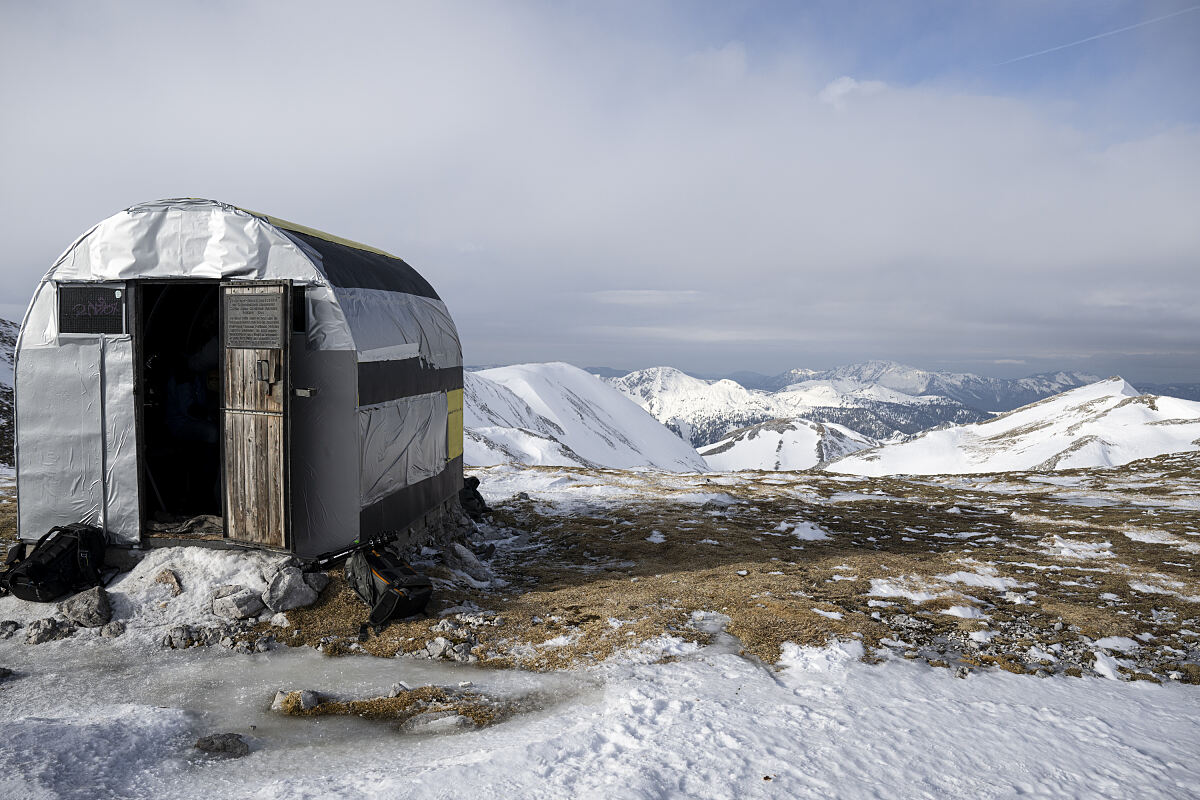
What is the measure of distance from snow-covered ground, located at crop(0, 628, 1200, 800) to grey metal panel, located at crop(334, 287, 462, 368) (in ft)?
16.7

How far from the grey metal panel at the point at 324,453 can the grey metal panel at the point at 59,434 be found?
3.33 metres

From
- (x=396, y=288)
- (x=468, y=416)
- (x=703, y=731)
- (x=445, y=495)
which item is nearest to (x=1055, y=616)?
(x=703, y=731)

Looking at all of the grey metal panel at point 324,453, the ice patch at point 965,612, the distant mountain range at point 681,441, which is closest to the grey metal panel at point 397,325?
the grey metal panel at point 324,453

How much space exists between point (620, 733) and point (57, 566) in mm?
8800

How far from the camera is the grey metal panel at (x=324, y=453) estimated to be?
33.1 feet

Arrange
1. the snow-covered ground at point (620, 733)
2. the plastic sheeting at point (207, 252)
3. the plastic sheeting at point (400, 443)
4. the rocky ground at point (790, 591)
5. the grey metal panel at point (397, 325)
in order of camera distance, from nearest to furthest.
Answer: the snow-covered ground at point (620, 733) < the rocky ground at point (790, 591) < the plastic sheeting at point (207, 252) < the grey metal panel at point (397, 325) < the plastic sheeting at point (400, 443)

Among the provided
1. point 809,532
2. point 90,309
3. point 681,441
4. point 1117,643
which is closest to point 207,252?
point 90,309

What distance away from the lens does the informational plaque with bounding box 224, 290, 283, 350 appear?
9.67 m

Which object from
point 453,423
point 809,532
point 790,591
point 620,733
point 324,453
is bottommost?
point 809,532

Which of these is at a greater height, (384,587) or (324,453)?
(324,453)

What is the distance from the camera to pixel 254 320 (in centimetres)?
977

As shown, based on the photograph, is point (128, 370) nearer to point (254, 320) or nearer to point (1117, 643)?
point (254, 320)

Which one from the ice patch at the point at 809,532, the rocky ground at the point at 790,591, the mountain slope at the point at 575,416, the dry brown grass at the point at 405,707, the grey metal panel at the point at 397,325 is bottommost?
the mountain slope at the point at 575,416

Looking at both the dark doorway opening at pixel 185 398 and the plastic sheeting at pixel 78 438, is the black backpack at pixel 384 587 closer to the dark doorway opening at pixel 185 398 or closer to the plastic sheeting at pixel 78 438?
the plastic sheeting at pixel 78 438
